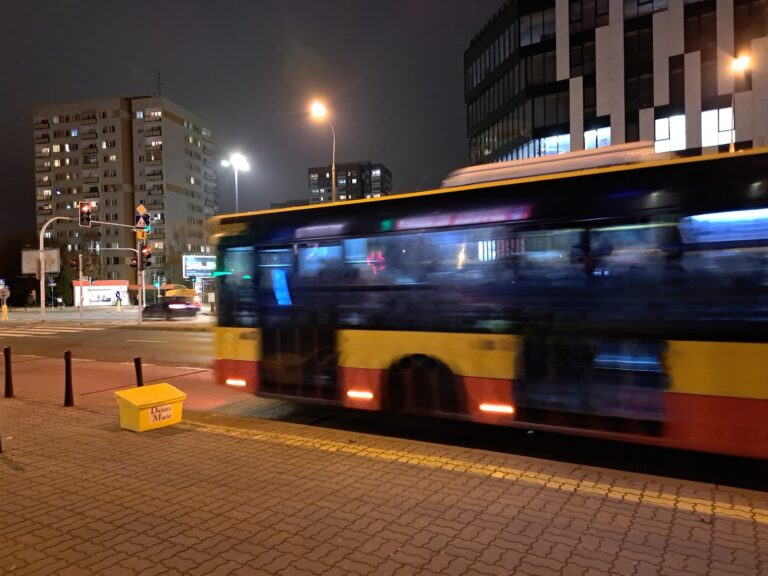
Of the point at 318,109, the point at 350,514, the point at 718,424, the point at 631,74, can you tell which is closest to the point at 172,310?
the point at 318,109

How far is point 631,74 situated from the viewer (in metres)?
42.3

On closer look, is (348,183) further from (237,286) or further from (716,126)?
(237,286)

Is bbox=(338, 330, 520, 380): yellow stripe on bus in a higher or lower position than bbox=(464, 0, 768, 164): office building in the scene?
lower

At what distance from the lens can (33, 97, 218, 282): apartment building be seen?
4139 inches

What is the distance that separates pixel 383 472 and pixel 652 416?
2.77 m

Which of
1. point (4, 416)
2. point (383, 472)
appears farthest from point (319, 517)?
point (4, 416)

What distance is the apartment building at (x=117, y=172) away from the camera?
105m

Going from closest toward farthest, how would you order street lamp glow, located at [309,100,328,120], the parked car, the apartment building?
1. street lamp glow, located at [309,100,328,120]
2. the parked car
3. the apartment building

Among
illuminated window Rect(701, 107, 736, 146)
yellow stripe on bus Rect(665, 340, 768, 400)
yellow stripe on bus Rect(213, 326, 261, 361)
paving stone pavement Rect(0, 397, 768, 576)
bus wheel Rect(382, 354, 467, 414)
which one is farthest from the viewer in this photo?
illuminated window Rect(701, 107, 736, 146)

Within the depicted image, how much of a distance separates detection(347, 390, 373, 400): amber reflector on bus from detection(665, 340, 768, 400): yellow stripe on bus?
3.51m

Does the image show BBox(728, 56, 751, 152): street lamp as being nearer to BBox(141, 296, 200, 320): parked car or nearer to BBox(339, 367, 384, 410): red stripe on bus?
BBox(141, 296, 200, 320): parked car

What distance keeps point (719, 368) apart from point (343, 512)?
371 cm

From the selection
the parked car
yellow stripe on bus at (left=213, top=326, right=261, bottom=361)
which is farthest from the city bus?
the parked car

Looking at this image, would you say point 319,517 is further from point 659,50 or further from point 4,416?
point 659,50
